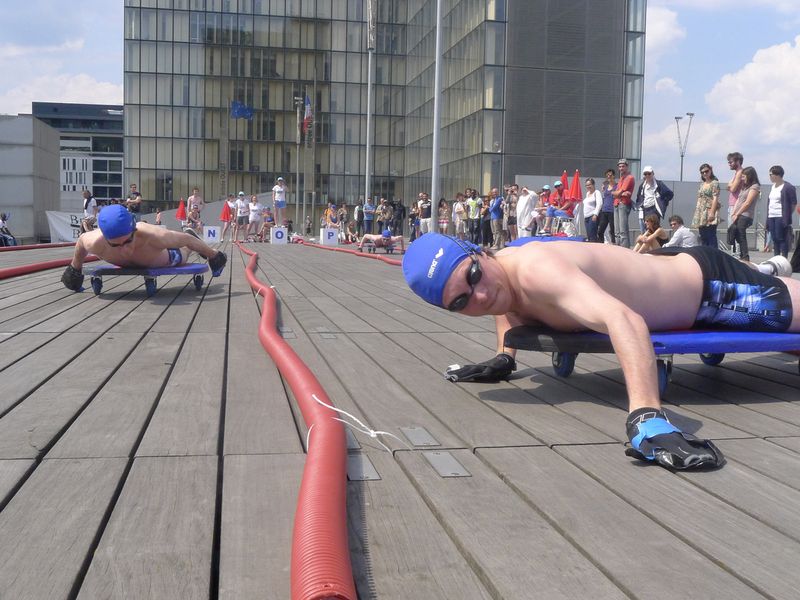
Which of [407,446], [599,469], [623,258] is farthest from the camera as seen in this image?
[623,258]

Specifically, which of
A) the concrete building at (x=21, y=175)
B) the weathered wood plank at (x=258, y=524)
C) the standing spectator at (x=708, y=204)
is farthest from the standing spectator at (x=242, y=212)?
the weathered wood plank at (x=258, y=524)

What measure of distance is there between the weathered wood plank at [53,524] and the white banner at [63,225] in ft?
82.6

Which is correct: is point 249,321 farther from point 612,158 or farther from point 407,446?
point 612,158

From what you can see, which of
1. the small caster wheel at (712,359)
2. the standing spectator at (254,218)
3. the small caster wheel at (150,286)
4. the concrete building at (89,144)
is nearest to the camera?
the small caster wheel at (712,359)

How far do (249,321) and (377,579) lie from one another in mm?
4718

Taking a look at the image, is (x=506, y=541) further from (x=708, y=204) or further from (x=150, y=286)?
(x=708, y=204)

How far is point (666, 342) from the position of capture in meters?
3.61

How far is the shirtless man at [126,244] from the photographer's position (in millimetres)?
7387

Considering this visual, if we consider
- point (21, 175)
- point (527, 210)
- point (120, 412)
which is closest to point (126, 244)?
point (120, 412)

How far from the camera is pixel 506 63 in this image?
32531 mm

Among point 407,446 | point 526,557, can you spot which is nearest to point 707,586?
point 526,557

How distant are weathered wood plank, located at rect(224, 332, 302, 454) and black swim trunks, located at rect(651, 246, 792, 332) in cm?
205

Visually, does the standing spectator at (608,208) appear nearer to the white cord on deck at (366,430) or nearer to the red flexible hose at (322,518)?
the white cord on deck at (366,430)

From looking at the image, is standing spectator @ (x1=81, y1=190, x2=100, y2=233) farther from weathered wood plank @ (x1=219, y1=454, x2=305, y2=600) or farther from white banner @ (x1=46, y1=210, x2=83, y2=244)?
weathered wood plank @ (x1=219, y1=454, x2=305, y2=600)
